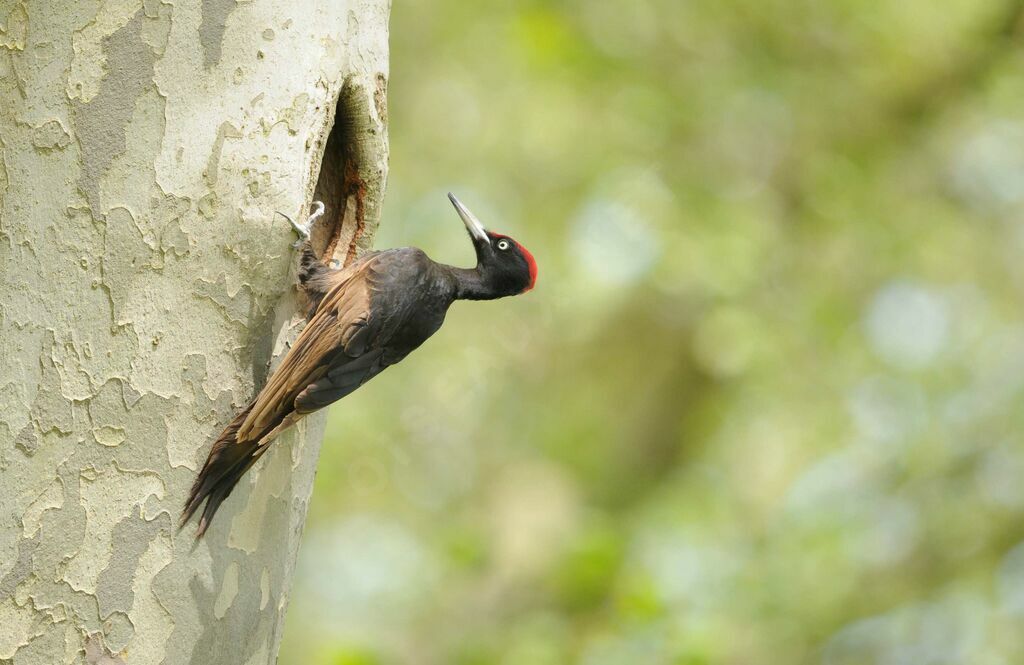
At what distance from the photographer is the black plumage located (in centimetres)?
225

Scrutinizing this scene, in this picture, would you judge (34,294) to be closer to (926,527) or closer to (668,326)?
(926,527)

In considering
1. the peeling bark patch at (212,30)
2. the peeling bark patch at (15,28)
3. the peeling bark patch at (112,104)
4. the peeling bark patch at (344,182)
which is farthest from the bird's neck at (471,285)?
the peeling bark patch at (15,28)

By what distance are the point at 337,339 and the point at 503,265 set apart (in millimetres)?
1183

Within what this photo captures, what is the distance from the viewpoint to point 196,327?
227 cm

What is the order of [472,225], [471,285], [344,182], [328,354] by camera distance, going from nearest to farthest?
[328,354], [344,182], [471,285], [472,225]

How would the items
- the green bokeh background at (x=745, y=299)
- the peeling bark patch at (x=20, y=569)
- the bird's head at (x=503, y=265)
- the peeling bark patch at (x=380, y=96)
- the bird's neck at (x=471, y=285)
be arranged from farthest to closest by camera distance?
the green bokeh background at (x=745, y=299)
the bird's head at (x=503, y=265)
the bird's neck at (x=471, y=285)
the peeling bark patch at (x=380, y=96)
the peeling bark patch at (x=20, y=569)

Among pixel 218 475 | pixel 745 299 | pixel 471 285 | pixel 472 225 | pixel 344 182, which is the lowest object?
pixel 218 475

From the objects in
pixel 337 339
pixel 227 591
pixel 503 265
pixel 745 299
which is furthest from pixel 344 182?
pixel 745 299

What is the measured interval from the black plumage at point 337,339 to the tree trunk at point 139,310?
5 centimetres

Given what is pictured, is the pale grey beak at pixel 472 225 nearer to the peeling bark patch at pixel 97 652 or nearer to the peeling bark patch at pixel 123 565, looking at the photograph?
the peeling bark patch at pixel 123 565

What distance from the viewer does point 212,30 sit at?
7.68 feet

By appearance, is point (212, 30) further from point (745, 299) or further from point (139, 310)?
point (745, 299)

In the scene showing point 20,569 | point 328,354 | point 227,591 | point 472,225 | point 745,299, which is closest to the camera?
point 20,569

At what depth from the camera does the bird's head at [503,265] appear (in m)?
3.77
